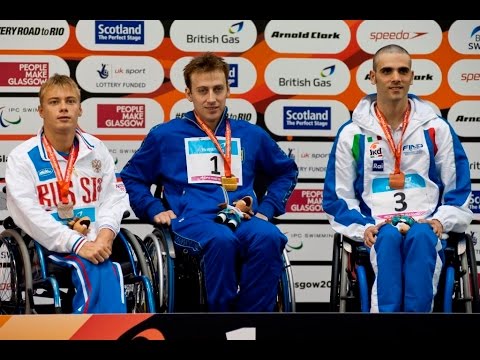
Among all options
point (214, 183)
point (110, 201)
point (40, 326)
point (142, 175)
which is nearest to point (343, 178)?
point (214, 183)

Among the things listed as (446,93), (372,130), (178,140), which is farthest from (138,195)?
(446,93)

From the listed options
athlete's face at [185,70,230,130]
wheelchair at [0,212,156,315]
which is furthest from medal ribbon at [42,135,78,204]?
athlete's face at [185,70,230,130]

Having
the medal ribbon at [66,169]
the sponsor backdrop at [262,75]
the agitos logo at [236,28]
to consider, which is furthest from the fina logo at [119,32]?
the medal ribbon at [66,169]

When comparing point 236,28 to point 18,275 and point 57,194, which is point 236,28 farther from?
point 18,275

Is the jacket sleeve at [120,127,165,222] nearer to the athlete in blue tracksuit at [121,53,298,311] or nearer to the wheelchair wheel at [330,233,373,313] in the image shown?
the athlete in blue tracksuit at [121,53,298,311]

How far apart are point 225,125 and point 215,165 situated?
0.25 metres

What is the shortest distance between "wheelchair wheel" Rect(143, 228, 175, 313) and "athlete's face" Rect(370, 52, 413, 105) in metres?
1.31

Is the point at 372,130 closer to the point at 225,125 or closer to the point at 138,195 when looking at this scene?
the point at 225,125

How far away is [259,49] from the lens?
6539 mm

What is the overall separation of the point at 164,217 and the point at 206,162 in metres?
0.38

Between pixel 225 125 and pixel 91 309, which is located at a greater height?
pixel 225 125

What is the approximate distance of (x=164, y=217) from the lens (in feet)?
16.9

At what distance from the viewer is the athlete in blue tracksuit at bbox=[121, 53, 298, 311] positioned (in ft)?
16.3

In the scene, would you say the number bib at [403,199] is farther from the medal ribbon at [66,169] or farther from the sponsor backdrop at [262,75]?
the medal ribbon at [66,169]
